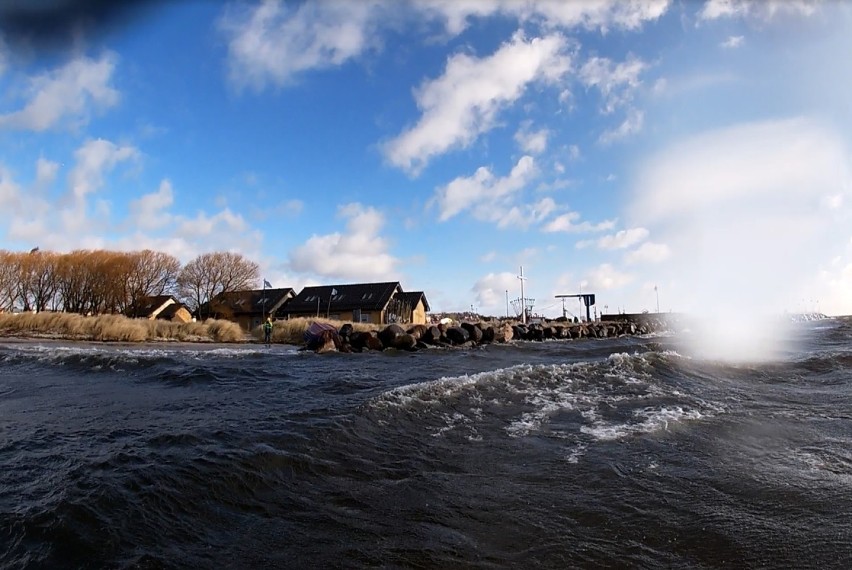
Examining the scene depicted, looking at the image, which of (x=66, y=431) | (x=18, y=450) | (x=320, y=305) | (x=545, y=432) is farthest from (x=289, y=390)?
(x=320, y=305)

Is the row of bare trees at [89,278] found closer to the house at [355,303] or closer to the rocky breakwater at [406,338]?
the house at [355,303]

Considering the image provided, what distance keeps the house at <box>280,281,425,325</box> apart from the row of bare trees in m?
11.4

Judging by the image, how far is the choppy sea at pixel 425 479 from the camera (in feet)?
11.8

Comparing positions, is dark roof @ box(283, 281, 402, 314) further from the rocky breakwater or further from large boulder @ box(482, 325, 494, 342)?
large boulder @ box(482, 325, 494, 342)

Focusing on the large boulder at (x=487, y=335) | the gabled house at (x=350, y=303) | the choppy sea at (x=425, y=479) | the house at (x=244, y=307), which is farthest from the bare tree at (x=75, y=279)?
the choppy sea at (x=425, y=479)

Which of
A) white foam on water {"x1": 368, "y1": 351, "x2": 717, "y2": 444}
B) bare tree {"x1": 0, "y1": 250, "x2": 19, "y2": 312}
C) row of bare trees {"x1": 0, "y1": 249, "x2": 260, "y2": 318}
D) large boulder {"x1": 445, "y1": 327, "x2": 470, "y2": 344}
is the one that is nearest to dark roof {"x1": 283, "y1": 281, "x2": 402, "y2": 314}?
row of bare trees {"x1": 0, "y1": 249, "x2": 260, "y2": 318}

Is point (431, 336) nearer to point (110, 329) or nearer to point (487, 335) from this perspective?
point (487, 335)

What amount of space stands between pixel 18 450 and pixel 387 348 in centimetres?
1857

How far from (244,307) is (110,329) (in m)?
24.4

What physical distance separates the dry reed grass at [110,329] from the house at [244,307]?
18928 millimetres

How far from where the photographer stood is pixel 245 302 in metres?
54.4

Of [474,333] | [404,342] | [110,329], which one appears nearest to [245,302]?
[110,329]

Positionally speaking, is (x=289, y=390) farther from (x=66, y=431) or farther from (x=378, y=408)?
(x=66, y=431)

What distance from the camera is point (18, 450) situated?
5.77m
